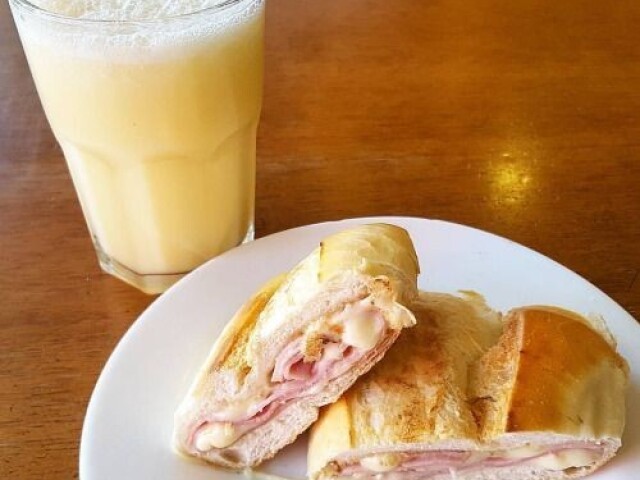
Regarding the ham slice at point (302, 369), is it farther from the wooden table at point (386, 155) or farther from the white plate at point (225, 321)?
the wooden table at point (386, 155)

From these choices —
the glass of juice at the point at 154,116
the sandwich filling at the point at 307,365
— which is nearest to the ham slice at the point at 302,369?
the sandwich filling at the point at 307,365

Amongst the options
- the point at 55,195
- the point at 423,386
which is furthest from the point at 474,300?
the point at 55,195

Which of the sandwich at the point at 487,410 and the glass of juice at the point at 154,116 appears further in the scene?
the glass of juice at the point at 154,116

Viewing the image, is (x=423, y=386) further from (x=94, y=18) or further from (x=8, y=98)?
(x=8, y=98)

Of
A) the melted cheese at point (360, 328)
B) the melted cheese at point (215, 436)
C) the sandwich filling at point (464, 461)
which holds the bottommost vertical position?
the sandwich filling at point (464, 461)

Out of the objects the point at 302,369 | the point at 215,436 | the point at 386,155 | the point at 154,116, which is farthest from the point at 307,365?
the point at 386,155

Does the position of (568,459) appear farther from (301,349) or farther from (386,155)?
(386,155)
